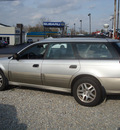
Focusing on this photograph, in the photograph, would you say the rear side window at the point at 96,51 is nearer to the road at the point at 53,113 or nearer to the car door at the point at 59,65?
the car door at the point at 59,65

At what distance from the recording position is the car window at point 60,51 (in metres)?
4.69

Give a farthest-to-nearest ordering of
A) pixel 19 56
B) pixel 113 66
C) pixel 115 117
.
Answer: pixel 19 56
pixel 113 66
pixel 115 117

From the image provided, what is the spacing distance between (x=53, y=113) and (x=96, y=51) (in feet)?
5.84

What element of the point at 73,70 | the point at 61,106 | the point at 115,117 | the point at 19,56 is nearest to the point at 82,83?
the point at 73,70

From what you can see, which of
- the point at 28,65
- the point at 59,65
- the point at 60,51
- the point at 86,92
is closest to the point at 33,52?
the point at 28,65

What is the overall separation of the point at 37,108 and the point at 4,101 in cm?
105

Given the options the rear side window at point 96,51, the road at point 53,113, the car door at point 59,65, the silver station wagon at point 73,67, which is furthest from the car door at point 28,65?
the rear side window at point 96,51

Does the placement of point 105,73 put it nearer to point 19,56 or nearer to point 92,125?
point 92,125

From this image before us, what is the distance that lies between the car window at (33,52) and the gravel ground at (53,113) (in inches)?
43.2

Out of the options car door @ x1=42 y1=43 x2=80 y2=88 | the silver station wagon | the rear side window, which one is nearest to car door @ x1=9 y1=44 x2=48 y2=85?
the silver station wagon

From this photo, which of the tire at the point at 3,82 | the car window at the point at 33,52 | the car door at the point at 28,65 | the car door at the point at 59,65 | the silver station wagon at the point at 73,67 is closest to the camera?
the silver station wagon at the point at 73,67

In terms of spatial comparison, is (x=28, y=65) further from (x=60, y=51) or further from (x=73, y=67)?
(x=73, y=67)

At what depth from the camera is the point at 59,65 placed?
15.2 feet

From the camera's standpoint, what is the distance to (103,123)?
354 cm
